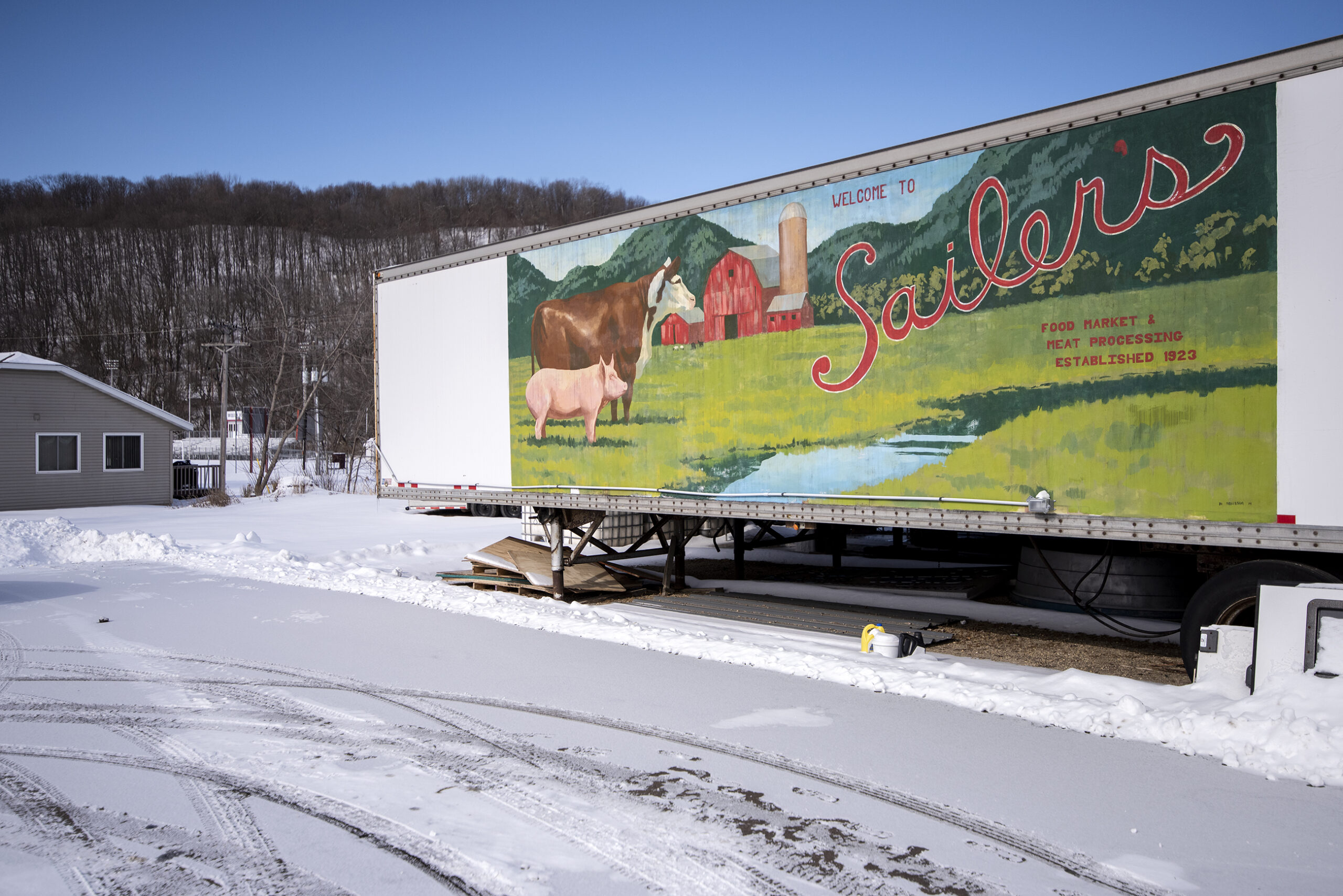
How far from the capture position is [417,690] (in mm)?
6723

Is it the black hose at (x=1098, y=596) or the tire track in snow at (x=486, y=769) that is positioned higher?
the black hose at (x=1098, y=596)

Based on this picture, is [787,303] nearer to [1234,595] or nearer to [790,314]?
[790,314]

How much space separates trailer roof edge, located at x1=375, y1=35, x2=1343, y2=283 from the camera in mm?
5750

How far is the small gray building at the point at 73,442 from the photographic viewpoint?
25172mm

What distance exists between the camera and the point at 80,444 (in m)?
26.6

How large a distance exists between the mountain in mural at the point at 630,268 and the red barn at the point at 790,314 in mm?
724

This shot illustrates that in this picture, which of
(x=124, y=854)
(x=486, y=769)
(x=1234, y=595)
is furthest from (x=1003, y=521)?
(x=124, y=854)

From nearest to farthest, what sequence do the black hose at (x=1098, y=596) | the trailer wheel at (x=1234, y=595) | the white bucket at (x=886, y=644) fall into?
the trailer wheel at (x=1234, y=595)
the white bucket at (x=886, y=644)
the black hose at (x=1098, y=596)

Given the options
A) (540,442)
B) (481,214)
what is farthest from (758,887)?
(481,214)

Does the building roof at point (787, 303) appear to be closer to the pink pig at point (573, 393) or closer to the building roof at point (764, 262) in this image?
the building roof at point (764, 262)

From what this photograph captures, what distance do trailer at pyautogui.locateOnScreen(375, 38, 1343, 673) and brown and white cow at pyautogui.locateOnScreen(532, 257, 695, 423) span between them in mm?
33
